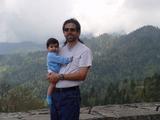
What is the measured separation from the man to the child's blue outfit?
52 millimetres

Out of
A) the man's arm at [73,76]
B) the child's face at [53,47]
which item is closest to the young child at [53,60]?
the child's face at [53,47]

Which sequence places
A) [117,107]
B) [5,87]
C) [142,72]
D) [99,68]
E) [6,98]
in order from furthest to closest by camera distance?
[99,68] → [142,72] → [5,87] → [6,98] → [117,107]

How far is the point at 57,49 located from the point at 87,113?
9.85 ft

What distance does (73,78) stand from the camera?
15.3 ft

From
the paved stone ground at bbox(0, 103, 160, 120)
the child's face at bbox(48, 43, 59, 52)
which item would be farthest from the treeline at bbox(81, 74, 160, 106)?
the child's face at bbox(48, 43, 59, 52)

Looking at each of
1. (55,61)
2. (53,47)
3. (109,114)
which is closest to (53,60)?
(55,61)

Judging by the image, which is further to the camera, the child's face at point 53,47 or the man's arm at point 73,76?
the child's face at point 53,47

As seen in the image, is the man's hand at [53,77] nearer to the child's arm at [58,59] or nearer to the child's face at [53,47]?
the child's arm at [58,59]

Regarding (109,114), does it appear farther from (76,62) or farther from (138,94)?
(138,94)

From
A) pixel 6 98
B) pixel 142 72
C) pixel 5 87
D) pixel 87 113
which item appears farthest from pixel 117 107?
pixel 142 72

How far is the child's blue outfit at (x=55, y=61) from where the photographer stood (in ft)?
15.6

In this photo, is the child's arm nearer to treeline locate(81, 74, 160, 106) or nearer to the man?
the man

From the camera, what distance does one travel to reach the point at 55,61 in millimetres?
4801

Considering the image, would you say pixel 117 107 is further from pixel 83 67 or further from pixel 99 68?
pixel 99 68
